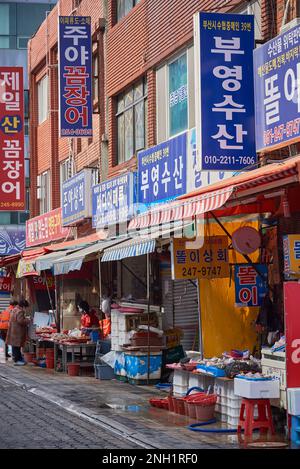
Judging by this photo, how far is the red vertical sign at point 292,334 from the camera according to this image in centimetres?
1211

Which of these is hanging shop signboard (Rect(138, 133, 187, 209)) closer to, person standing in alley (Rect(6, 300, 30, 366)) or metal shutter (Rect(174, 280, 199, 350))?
metal shutter (Rect(174, 280, 199, 350))

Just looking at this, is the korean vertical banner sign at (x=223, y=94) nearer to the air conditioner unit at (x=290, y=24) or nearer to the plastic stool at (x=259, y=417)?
the air conditioner unit at (x=290, y=24)

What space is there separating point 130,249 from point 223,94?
3.66m

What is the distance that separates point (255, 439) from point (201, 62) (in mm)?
6314

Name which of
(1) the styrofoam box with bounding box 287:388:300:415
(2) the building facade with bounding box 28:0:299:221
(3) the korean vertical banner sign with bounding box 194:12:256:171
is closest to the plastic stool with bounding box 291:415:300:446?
(1) the styrofoam box with bounding box 287:388:300:415

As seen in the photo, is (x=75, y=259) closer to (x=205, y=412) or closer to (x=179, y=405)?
(x=179, y=405)

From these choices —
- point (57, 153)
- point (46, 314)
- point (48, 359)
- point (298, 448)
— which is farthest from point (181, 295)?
point (57, 153)

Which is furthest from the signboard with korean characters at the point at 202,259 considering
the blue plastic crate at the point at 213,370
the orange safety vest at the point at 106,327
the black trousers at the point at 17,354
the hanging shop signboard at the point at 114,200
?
the black trousers at the point at 17,354

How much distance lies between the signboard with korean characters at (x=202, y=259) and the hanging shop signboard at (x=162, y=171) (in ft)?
12.1

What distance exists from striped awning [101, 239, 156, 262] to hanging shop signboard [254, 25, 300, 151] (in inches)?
113

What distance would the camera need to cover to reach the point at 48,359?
84.5 feet

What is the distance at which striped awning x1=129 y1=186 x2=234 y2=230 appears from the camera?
1304 centimetres

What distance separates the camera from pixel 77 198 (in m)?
29.0
